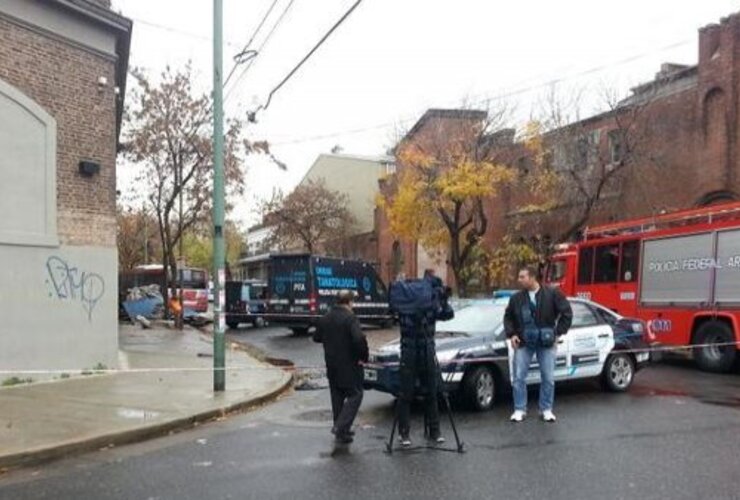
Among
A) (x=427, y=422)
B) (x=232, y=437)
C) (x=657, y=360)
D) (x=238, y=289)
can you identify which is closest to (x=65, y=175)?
(x=232, y=437)

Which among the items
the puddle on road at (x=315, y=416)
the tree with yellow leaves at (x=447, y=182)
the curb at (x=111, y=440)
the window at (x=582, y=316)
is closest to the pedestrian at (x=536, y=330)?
the window at (x=582, y=316)

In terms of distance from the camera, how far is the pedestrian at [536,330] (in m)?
9.25

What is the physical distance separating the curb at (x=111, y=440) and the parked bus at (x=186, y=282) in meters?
25.3

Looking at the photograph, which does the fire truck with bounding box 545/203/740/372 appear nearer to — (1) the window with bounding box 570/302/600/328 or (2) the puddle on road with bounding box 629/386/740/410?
(2) the puddle on road with bounding box 629/386/740/410

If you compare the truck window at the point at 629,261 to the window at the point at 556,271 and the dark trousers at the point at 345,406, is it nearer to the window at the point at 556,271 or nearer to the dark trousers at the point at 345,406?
the window at the point at 556,271

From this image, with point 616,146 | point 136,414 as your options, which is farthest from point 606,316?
point 616,146

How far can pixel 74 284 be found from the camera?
13.8m

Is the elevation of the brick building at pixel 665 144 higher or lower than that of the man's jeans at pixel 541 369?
higher

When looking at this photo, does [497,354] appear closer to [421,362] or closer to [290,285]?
[421,362]

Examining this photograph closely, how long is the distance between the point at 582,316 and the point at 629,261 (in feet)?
19.9

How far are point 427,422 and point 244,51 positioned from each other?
930 centimetres

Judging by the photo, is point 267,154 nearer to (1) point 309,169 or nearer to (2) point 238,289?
(2) point 238,289

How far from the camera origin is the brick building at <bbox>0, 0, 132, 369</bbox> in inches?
503

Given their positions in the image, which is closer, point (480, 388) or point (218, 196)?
point (480, 388)
